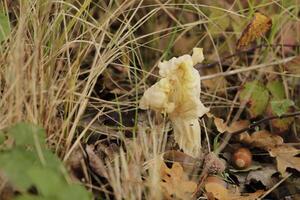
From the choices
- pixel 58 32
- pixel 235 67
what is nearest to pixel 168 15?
pixel 235 67

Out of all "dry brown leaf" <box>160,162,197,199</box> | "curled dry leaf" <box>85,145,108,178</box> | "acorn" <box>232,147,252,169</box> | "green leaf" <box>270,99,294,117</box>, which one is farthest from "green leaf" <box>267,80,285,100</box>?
"curled dry leaf" <box>85,145,108,178</box>

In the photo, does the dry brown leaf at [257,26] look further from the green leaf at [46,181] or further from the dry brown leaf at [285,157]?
the green leaf at [46,181]

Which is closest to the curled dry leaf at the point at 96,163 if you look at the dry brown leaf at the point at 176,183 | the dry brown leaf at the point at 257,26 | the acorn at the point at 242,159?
the dry brown leaf at the point at 176,183

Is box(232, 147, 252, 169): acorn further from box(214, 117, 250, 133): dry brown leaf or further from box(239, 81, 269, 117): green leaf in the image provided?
box(239, 81, 269, 117): green leaf

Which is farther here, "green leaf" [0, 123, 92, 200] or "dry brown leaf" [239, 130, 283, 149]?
"dry brown leaf" [239, 130, 283, 149]

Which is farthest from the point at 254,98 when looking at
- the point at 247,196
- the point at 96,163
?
the point at 96,163
